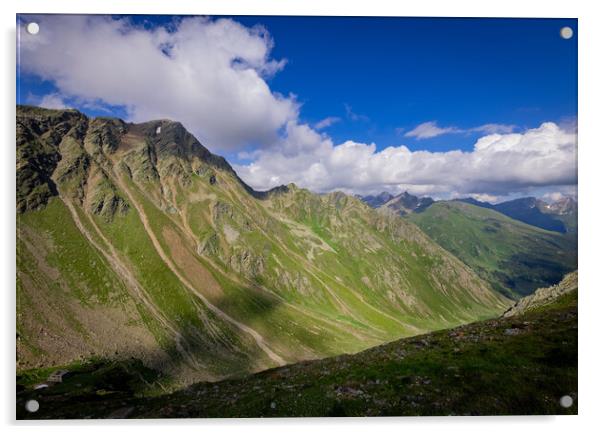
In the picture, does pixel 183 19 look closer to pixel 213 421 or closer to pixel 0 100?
pixel 0 100

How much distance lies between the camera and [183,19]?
19.1 meters

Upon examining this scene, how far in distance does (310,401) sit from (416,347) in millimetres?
7338

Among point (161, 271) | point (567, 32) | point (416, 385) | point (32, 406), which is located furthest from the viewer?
point (161, 271)

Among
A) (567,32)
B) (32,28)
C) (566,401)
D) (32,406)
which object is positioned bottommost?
(32,406)

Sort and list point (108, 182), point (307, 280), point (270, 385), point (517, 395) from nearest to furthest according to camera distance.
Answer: point (517, 395) → point (270, 385) → point (108, 182) → point (307, 280)

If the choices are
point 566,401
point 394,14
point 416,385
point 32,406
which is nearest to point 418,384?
point 416,385

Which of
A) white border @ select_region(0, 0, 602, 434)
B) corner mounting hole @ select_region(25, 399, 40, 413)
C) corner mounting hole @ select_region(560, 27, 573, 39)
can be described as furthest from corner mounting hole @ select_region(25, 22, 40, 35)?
corner mounting hole @ select_region(560, 27, 573, 39)

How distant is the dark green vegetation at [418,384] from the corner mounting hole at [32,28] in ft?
63.7

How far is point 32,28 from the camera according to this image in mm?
18500

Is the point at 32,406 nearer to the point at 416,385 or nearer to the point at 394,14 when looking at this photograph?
the point at 416,385

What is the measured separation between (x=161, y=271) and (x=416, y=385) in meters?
89.0

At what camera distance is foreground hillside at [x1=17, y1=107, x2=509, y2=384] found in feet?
194

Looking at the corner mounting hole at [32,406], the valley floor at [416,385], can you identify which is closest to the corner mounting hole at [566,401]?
the valley floor at [416,385]
